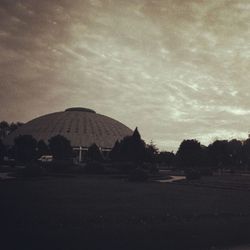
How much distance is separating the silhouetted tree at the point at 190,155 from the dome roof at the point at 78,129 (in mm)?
52897

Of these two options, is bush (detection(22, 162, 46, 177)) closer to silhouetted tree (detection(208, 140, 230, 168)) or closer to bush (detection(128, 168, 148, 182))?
bush (detection(128, 168, 148, 182))

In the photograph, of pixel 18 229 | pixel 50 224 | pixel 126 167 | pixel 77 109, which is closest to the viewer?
pixel 18 229

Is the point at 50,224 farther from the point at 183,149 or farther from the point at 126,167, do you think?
the point at 183,149

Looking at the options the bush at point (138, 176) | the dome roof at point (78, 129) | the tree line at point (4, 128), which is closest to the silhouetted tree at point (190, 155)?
the bush at point (138, 176)

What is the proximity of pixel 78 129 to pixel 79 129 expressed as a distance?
46 centimetres

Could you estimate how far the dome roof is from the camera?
146 meters

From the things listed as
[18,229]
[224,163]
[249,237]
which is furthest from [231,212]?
[224,163]

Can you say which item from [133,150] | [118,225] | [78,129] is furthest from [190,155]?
[118,225]

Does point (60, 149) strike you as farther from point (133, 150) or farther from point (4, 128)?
point (4, 128)

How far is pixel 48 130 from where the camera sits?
14775 cm

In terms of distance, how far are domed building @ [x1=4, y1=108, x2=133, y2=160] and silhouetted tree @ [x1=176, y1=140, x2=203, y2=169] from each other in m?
52.4

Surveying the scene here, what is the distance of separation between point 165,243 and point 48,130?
A: 464ft

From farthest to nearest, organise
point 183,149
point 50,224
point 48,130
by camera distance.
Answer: point 48,130, point 183,149, point 50,224

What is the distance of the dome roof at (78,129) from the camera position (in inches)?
5753
